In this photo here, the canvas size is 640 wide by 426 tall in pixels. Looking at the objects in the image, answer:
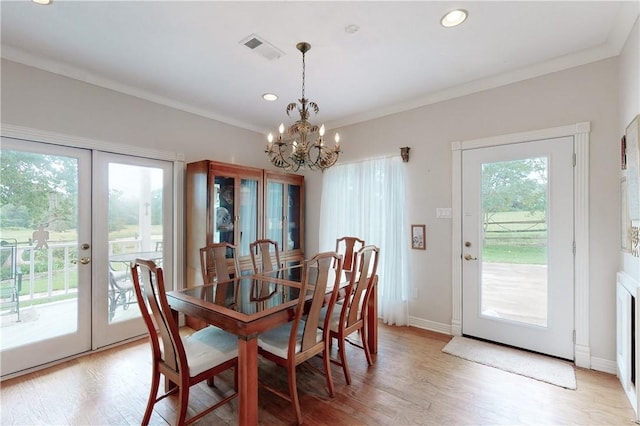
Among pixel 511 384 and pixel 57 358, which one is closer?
pixel 511 384

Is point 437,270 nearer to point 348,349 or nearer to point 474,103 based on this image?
point 348,349

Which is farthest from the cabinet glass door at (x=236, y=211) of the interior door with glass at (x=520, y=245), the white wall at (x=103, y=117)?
the interior door with glass at (x=520, y=245)

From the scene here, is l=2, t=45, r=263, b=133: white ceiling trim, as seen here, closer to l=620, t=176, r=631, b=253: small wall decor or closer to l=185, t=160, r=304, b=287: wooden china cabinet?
l=185, t=160, r=304, b=287: wooden china cabinet

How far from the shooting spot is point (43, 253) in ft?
8.80

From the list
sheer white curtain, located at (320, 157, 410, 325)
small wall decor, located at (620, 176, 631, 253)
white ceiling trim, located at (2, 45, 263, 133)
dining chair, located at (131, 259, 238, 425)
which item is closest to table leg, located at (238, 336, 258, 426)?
dining chair, located at (131, 259, 238, 425)

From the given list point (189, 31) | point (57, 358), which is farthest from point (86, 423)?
point (189, 31)

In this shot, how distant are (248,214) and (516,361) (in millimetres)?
3349

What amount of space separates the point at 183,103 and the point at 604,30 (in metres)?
4.16

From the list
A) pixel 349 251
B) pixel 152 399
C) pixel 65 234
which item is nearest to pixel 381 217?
pixel 349 251

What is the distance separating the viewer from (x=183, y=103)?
11.9 feet

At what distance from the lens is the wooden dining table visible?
170 cm

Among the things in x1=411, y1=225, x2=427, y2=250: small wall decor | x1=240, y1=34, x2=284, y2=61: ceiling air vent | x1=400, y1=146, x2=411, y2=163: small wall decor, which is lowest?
x1=411, y1=225, x2=427, y2=250: small wall decor

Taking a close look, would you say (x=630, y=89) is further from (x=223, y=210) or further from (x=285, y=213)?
(x=223, y=210)

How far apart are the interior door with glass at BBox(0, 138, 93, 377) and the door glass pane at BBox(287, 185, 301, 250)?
8.08 ft
